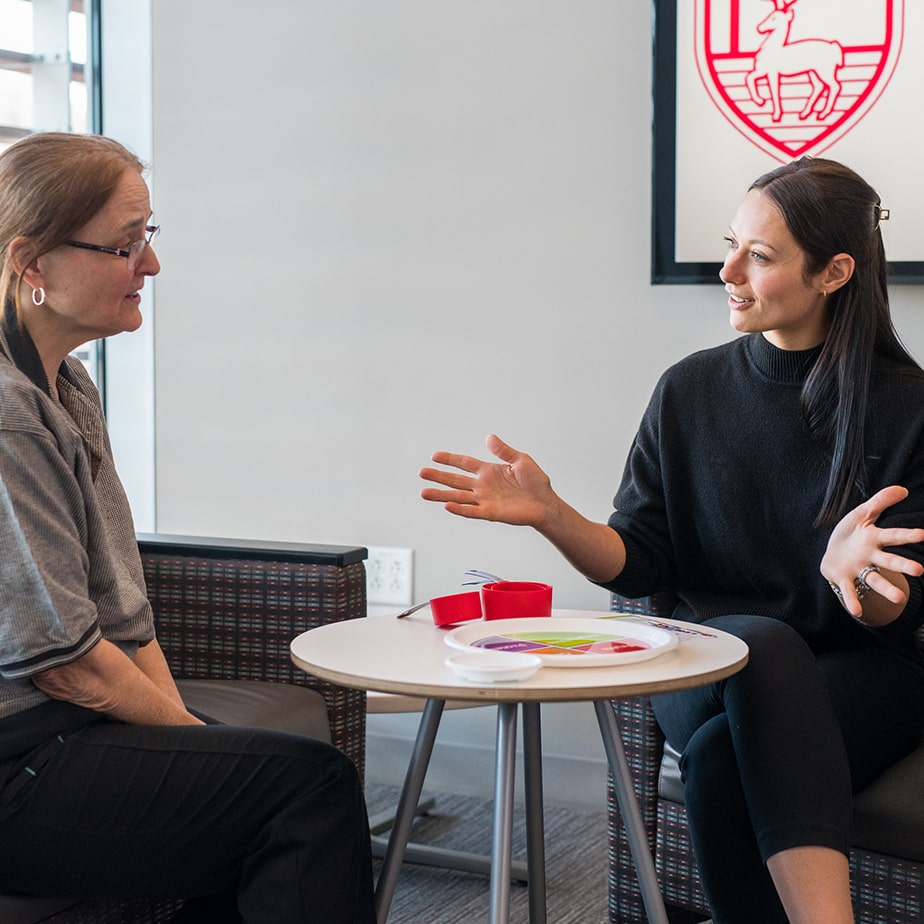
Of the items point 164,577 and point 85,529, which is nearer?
point 85,529

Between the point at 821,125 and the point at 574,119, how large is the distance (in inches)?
19.5

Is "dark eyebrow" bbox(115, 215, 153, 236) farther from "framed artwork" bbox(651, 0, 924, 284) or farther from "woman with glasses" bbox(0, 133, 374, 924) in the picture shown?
"framed artwork" bbox(651, 0, 924, 284)

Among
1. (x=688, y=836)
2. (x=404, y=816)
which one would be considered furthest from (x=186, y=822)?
(x=688, y=836)

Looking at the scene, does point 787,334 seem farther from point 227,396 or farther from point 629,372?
point 227,396

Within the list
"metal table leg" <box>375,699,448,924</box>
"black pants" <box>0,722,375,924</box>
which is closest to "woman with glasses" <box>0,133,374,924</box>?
"black pants" <box>0,722,375,924</box>

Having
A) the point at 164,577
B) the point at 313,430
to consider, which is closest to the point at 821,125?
the point at 313,430

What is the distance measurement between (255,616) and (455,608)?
53cm

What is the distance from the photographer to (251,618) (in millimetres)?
2006

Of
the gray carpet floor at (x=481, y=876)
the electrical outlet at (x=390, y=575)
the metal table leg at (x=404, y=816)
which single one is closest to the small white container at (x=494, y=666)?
the metal table leg at (x=404, y=816)

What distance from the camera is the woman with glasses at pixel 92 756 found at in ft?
4.31

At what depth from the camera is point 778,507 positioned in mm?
1895

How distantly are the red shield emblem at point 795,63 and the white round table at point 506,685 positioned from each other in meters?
1.17

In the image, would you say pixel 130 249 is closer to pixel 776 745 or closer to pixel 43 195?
pixel 43 195

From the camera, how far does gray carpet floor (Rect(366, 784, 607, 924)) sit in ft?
6.88
